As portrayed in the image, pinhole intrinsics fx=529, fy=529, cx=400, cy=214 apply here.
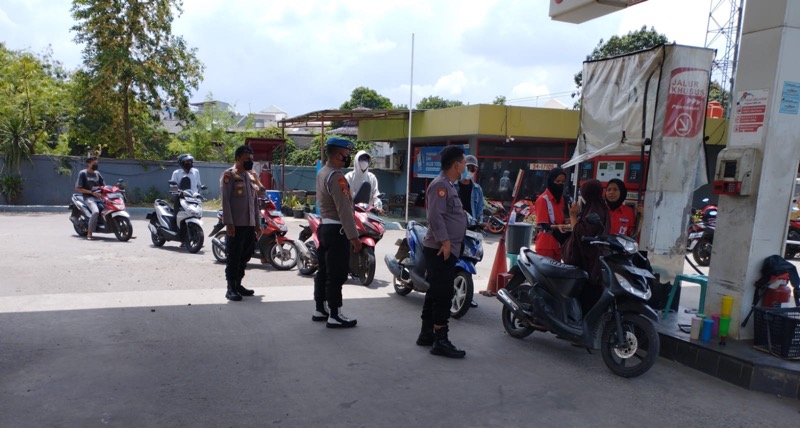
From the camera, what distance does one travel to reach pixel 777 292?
4859 millimetres

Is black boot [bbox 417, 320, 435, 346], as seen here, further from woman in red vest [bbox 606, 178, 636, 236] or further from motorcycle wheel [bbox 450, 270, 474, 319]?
woman in red vest [bbox 606, 178, 636, 236]

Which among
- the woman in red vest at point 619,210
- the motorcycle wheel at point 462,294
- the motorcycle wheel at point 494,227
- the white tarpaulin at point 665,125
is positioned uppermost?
the white tarpaulin at point 665,125

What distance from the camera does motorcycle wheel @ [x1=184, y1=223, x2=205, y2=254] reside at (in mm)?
9406

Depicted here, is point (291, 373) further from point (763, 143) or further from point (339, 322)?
point (763, 143)

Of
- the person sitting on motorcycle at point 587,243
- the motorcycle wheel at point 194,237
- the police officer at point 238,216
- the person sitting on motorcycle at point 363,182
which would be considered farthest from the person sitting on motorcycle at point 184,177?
the person sitting on motorcycle at point 587,243

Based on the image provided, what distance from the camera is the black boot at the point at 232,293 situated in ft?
20.7

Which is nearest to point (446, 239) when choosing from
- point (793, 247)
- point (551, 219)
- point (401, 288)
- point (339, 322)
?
point (339, 322)

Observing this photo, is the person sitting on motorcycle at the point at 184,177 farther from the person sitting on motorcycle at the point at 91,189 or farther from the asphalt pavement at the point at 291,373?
the asphalt pavement at the point at 291,373

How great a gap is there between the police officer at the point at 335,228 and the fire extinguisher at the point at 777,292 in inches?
151

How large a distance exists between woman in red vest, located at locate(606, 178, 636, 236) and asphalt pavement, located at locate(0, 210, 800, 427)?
4.92ft

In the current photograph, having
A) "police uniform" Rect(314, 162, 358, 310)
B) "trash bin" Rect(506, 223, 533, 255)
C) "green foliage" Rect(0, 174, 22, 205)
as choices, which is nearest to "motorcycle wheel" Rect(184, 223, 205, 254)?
"police uniform" Rect(314, 162, 358, 310)

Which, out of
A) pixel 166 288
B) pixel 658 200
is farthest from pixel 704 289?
pixel 166 288

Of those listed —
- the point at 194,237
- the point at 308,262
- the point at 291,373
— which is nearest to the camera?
the point at 291,373

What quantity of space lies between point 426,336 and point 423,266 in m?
1.41
